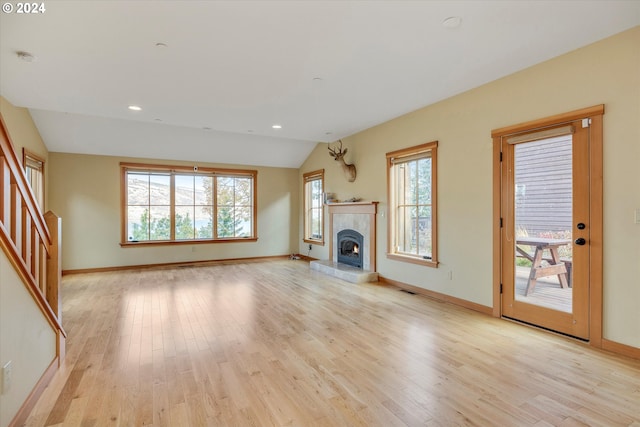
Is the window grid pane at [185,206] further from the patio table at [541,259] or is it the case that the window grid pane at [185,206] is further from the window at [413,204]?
the patio table at [541,259]

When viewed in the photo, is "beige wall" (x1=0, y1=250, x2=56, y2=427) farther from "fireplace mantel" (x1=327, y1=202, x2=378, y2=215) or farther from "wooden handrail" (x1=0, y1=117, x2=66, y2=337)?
"fireplace mantel" (x1=327, y1=202, x2=378, y2=215)

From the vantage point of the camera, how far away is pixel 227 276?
20.0 ft

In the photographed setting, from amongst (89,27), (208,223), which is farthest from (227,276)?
(89,27)

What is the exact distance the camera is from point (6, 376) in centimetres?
169

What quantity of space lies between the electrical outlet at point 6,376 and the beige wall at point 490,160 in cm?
419

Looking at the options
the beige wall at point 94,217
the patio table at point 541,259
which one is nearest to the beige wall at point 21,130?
the beige wall at point 94,217

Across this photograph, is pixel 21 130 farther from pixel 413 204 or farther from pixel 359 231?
pixel 413 204

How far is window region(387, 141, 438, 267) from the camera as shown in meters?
4.58

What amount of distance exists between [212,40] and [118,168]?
5151mm

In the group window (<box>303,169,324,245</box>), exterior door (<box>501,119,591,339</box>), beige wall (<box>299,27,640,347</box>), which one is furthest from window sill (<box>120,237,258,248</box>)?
exterior door (<box>501,119,591,339</box>)

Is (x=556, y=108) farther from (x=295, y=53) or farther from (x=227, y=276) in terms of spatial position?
(x=227, y=276)

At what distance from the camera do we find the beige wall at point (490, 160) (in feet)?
8.84

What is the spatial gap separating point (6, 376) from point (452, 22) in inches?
142

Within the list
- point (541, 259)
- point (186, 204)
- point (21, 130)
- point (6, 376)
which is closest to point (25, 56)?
point (21, 130)
